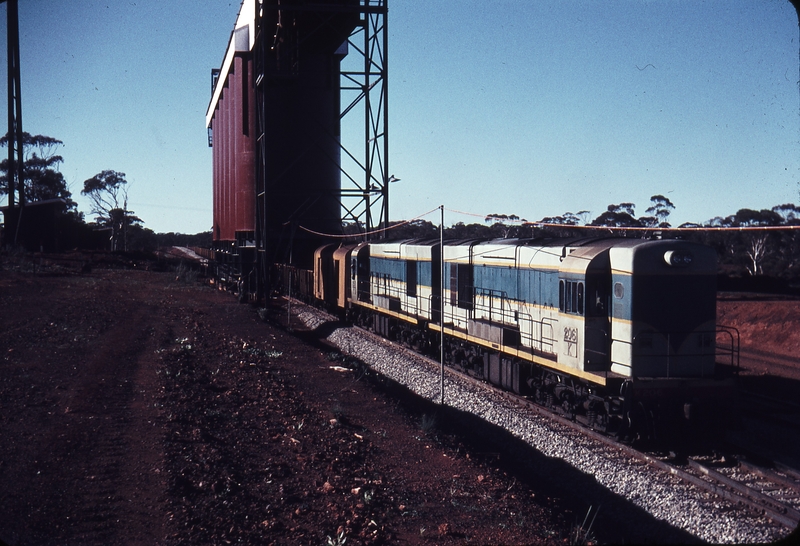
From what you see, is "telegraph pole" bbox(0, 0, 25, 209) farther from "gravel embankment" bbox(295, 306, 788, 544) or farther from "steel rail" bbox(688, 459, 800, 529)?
"steel rail" bbox(688, 459, 800, 529)

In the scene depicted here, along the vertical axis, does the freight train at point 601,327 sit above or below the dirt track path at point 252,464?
above

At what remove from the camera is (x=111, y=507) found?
8102mm

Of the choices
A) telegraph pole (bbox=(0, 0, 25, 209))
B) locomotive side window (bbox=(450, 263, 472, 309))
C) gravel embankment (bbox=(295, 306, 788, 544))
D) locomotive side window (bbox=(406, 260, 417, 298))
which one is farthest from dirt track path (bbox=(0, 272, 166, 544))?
telegraph pole (bbox=(0, 0, 25, 209))

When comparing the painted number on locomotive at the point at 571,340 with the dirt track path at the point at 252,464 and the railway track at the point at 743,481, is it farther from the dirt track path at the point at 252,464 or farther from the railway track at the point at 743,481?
the dirt track path at the point at 252,464

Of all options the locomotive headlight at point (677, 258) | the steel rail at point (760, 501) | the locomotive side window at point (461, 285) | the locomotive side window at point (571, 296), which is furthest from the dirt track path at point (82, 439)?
the locomotive headlight at point (677, 258)

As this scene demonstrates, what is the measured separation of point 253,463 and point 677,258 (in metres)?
8.25

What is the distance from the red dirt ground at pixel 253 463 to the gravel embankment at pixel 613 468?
0.93ft

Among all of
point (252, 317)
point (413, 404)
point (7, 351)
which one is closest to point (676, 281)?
point (413, 404)

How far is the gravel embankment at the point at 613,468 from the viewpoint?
8.65 metres

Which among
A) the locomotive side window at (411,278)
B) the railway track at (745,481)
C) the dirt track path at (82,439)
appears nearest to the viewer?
the dirt track path at (82,439)

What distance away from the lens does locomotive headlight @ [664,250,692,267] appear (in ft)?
39.4

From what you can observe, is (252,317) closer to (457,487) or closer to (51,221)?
(457,487)

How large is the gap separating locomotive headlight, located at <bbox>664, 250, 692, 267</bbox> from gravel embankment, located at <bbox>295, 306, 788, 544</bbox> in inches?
142

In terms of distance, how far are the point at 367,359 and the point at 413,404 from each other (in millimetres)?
6637
